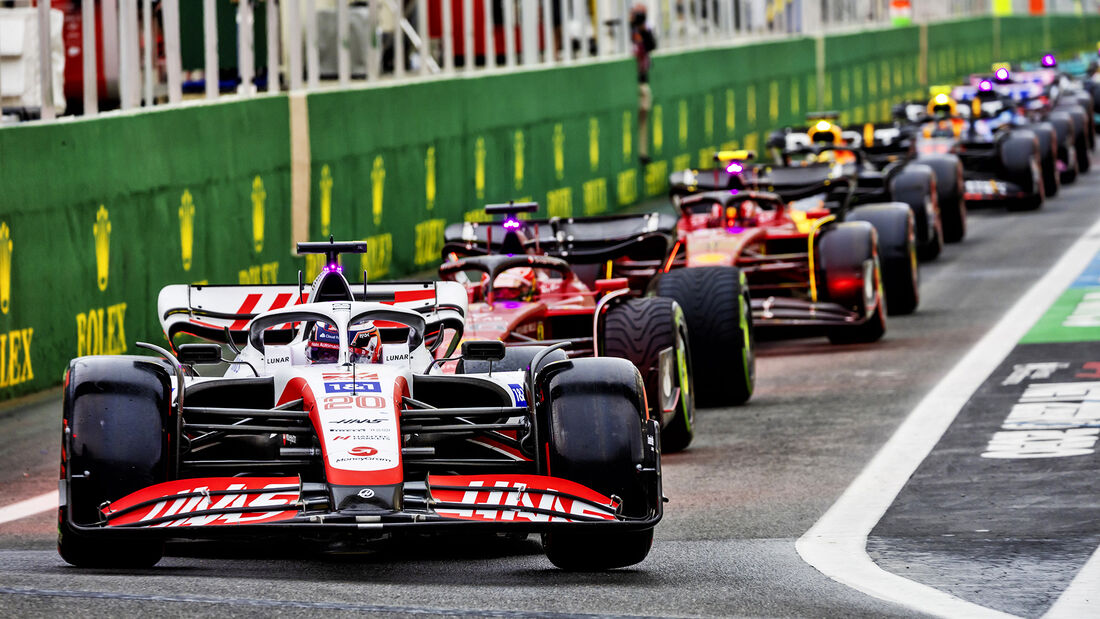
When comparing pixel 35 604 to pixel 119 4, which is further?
pixel 119 4

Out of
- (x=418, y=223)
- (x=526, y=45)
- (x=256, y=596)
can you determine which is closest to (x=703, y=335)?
(x=256, y=596)

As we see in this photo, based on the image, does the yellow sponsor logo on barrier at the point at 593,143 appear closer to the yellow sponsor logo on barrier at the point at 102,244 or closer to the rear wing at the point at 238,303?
the yellow sponsor logo on barrier at the point at 102,244

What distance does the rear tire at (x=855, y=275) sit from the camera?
15.5 metres

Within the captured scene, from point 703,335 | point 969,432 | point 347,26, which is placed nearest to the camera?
point 969,432

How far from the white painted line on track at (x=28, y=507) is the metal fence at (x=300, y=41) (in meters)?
4.85

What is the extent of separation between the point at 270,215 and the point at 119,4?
96.1 inches

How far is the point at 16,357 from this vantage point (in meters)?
13.2

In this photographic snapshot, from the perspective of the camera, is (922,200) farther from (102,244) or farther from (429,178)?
(102,244)

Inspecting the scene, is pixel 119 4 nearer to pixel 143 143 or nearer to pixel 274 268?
pixel 143 143

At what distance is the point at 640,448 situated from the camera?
7750 mm

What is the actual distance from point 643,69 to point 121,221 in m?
15.3

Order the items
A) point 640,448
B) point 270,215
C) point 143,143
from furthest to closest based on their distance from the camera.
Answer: point 270,215 → point 143,143 → point 640,448

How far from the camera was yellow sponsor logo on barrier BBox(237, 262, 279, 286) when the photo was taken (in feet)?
54.9

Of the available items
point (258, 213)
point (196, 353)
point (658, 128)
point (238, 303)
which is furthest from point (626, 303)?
point (658, 128)
